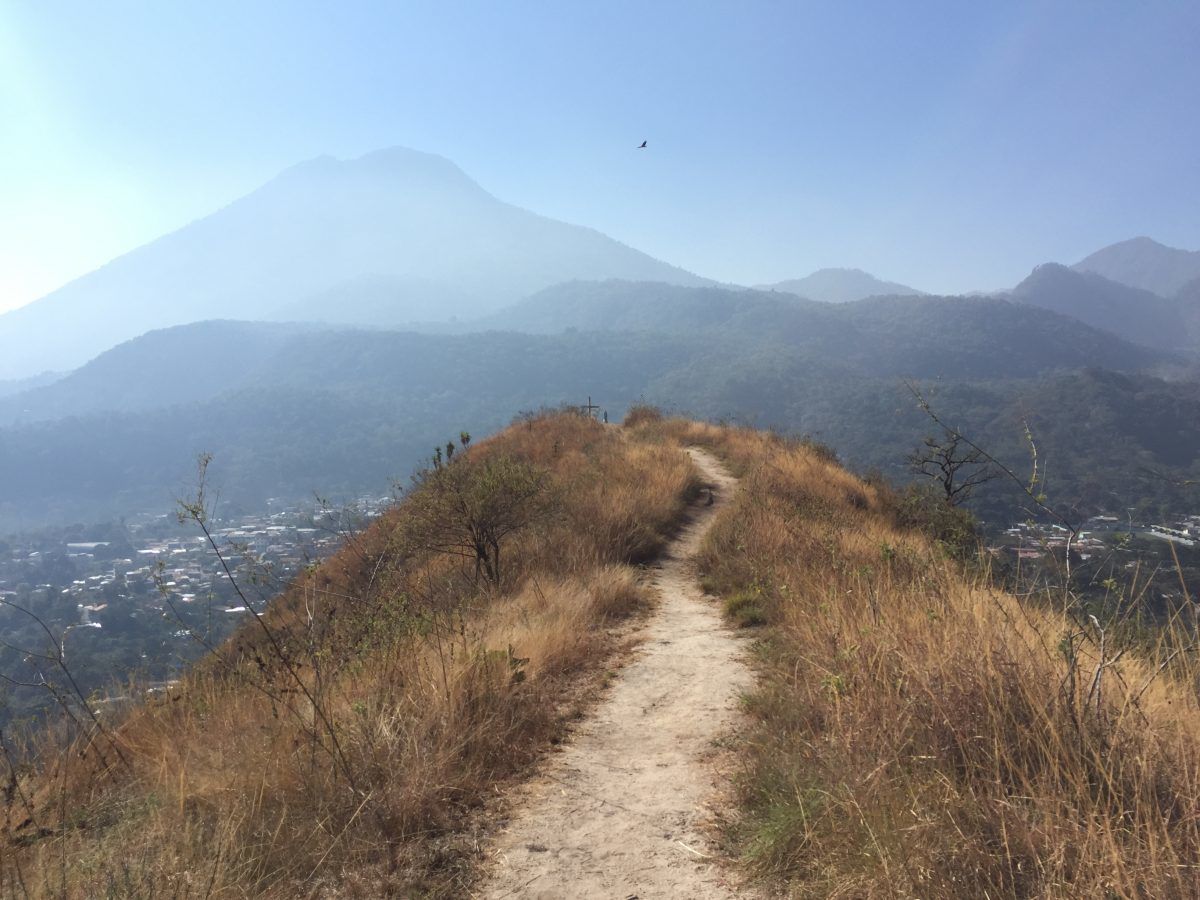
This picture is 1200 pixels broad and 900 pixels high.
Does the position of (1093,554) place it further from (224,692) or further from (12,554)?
(12,554)

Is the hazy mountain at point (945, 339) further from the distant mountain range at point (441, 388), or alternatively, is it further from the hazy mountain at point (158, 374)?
the hazy mountain at point (158, 374)

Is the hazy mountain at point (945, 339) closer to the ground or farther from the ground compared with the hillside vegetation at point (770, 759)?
farther from the ground

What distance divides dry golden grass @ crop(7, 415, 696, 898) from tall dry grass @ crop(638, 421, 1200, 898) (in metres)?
1.32

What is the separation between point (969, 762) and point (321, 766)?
8.48ft

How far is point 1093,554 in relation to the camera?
9.35ft

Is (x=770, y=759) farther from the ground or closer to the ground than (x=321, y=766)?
closer to the ground

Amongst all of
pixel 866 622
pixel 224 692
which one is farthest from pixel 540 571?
pixel 866 622

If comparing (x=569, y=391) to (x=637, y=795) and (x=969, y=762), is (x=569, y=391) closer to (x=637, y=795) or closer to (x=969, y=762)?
(x=637, y=795)

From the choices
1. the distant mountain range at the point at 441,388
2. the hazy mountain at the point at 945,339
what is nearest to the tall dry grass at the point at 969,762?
the distant mountain range at the point at 441,388

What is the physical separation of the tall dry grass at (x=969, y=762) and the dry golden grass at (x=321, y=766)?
4.34 feet

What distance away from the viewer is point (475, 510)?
22.1ft

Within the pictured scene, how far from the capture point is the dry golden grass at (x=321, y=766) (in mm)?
2102

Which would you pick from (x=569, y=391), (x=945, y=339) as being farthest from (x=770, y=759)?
(x=945, y=339)

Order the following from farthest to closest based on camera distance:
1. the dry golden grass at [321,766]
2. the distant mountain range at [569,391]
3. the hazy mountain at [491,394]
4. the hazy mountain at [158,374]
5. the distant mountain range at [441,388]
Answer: the hazy mountain at [158,374] < the distant mountain range at [441,388] < the hazy mountain at [491,394] < the distant mountain range at [569,391] < the dry golden grass at [321,766]
